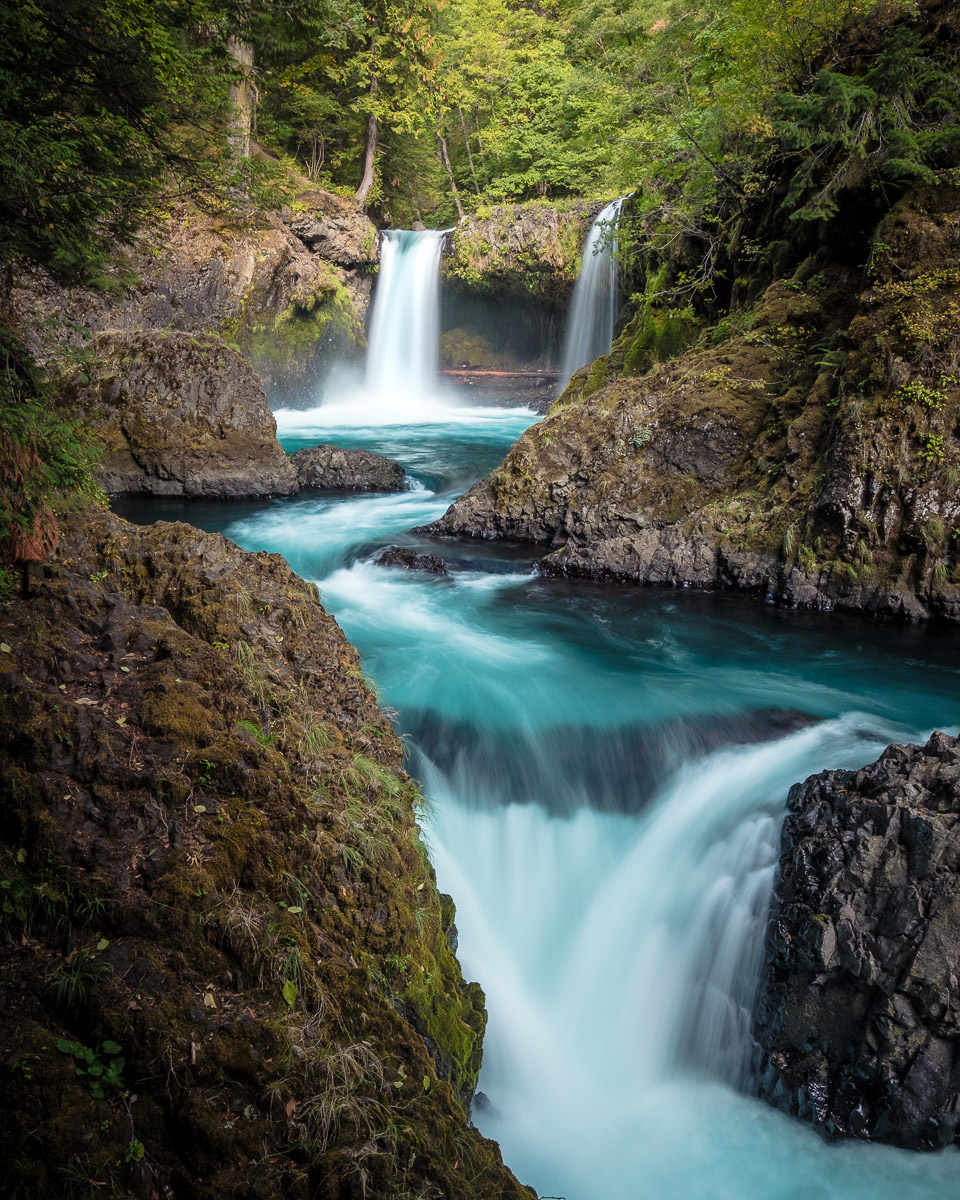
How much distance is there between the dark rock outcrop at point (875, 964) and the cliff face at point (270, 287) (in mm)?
16682

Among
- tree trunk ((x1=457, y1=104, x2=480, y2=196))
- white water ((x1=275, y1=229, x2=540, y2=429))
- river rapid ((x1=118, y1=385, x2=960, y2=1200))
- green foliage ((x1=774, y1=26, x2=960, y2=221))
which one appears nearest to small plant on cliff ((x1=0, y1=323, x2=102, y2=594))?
river rapid ((x1=118, y1=385, x2=960, y2=1200))

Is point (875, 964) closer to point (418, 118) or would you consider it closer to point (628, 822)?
point (628, 822)

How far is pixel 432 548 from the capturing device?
34.2 feet

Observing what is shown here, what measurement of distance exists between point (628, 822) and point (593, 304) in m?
17.5

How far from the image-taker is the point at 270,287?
63.6 feet

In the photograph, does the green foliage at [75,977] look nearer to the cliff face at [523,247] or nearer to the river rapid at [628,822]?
the river rapid at [628,822]

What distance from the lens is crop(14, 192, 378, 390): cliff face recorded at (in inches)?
A: 696

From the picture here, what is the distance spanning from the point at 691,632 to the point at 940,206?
5.19 meters

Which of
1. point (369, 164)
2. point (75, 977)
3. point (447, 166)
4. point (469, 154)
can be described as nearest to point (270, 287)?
point (369, 164)

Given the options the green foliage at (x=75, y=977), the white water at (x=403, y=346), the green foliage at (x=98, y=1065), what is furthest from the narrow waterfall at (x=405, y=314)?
the green foliage at (x=98, y=1065)

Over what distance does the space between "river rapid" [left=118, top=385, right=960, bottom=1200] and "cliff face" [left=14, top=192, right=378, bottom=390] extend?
39.2 feet

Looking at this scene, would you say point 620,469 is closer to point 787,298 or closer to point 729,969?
point 787,298

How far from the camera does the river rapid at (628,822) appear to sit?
12.3 feet

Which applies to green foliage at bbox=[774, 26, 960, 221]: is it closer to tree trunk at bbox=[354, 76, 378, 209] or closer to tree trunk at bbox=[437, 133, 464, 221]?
tree trunk at bbox=[354, 76, 378, 209]
